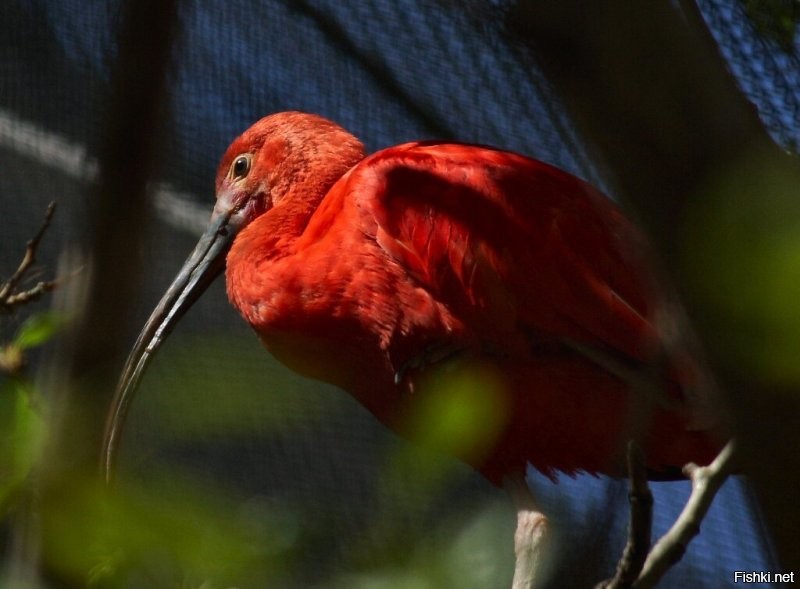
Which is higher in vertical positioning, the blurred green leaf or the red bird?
the blurred green leaf

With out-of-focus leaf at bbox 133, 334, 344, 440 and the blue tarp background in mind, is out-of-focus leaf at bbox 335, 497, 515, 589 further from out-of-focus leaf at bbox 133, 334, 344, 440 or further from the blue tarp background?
the blue tarp background

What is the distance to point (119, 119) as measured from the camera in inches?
49.1

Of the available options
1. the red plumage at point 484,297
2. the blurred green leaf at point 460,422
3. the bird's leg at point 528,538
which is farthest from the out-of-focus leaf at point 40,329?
the bird's leg at point 528,538

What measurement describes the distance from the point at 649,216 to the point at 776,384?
0.12 metres

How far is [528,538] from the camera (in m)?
2.13

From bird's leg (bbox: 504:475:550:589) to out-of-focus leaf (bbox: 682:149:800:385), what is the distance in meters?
1.36

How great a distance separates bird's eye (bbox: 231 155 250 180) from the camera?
2566 mm

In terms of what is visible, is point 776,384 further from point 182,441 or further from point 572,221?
point 572,221

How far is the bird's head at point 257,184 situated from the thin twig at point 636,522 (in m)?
1.26

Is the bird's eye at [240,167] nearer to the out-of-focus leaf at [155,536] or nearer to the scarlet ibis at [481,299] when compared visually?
the scarlet ibis at [481,299]

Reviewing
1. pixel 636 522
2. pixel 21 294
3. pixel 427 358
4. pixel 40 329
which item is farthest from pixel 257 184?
pixel 636 522

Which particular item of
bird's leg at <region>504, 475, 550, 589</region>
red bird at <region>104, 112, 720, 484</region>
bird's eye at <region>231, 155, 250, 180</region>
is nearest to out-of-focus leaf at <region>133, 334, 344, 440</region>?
red bird at <region>104, 112, 720, 484</region>

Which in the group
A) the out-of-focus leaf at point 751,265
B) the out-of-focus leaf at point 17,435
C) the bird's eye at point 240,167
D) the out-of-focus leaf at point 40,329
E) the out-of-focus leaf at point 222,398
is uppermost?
the out-of-focus leaf at point 751,265

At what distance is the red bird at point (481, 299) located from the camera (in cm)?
196
